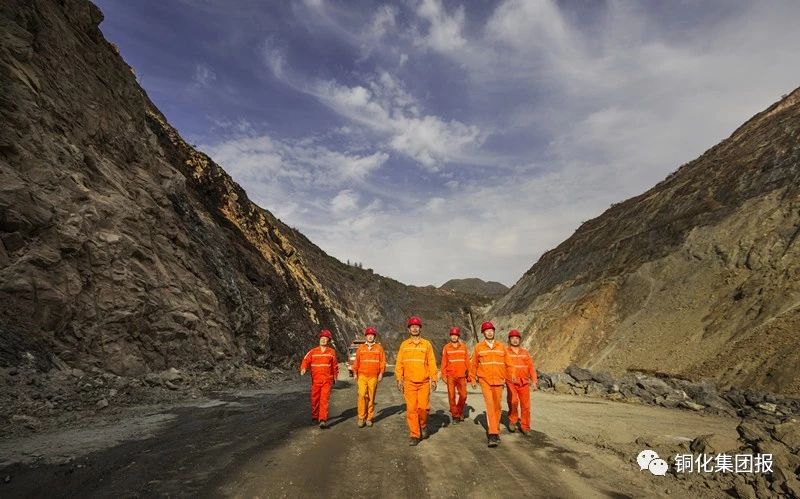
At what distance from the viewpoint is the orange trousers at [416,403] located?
22.1 feet

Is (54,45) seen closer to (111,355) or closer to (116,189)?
(116,189)

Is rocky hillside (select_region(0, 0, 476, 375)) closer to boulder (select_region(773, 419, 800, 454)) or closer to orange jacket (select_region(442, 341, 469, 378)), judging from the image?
orange jacket (select_region(442, 341, 469, 378))

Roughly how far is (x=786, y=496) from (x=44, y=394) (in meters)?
10.9

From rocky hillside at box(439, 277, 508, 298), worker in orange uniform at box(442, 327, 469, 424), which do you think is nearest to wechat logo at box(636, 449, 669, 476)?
worker in orange uniform at box(442, 327, 469, 424)

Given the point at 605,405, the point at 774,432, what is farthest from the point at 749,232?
the point at 774,432

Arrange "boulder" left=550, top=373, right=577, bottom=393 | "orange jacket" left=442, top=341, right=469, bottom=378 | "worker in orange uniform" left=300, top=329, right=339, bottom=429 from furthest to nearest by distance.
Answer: "boulder" left=550, top=373, right=577, bottom=393, "orange jacket" left=442, top=341, right=469, bottom=378, "worker in orange uniform" left=300, top=329, right=339, bottom=429

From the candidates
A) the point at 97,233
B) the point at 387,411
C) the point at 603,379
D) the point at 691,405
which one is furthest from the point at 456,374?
the point at 97,233

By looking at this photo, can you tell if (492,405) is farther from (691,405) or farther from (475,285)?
(475,285)

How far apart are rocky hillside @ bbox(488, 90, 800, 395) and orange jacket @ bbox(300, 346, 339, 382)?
11.4 meters

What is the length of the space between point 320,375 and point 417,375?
2176mm

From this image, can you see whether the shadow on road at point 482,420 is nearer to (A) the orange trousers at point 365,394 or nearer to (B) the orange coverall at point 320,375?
(A) the orange trousers at point 365,394

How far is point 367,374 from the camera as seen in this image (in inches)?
320

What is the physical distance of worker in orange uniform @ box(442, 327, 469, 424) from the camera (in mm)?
8969

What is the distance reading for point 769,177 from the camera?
21.9 meters
